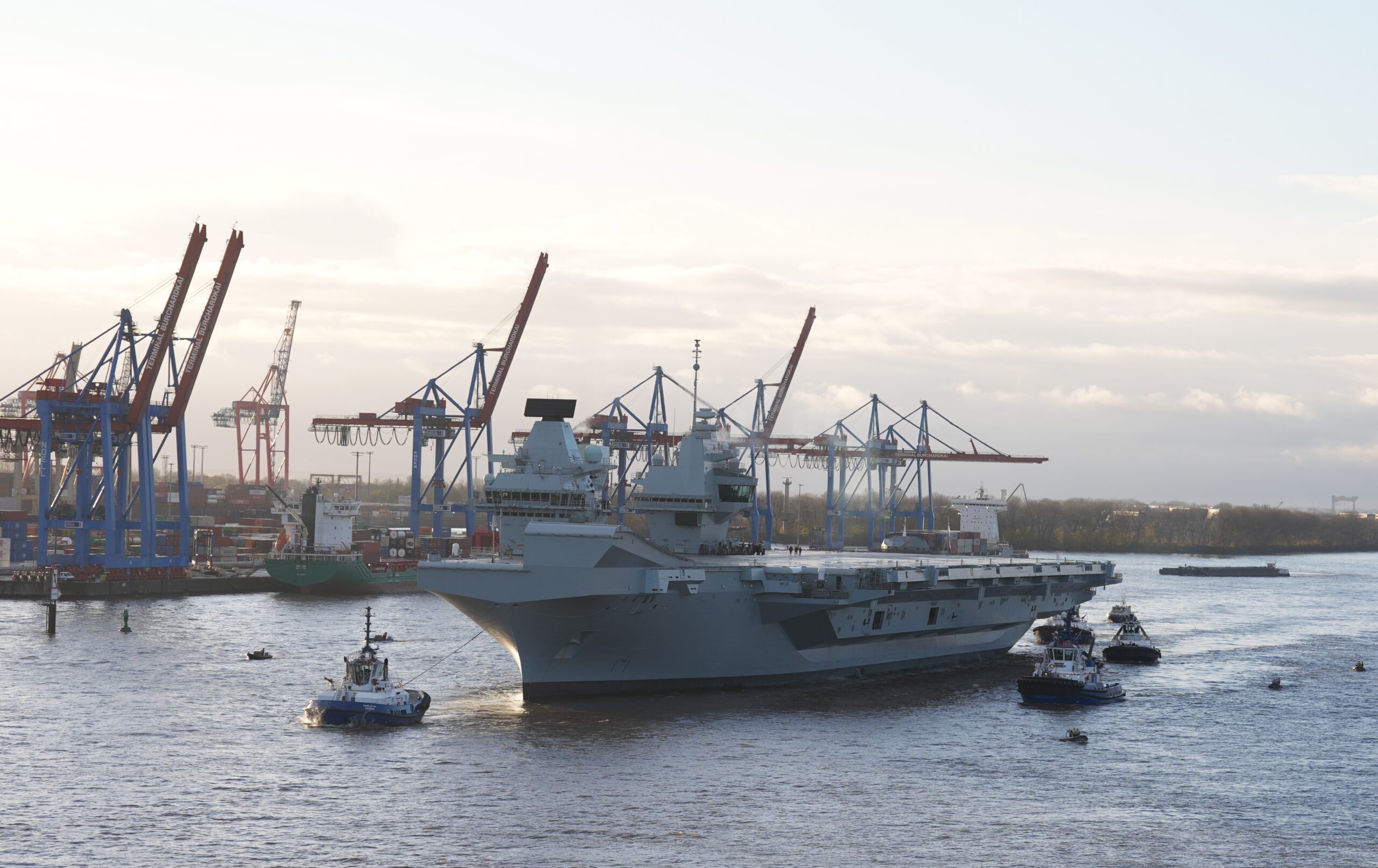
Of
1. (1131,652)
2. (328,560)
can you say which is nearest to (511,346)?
(328,560)

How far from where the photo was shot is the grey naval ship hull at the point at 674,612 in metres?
35.8

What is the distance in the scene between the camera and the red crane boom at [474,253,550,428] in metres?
107

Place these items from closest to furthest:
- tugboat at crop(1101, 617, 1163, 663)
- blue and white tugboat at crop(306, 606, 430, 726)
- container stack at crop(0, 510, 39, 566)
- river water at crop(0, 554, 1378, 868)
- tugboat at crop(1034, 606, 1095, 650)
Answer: river water at crop(0, 554, 1378, 868) < blue and white tugboat at crop(306, 606, 430, 726) < tugboat at crop(1034, 606, 1095, 650) < tugboat at crop(1101, 617, 1163, 663) < container stack at crop(0, 510, 39, 566)

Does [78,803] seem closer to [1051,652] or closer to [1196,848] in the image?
[1196,848]

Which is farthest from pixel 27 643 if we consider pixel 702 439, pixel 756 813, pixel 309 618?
pixel 756 813

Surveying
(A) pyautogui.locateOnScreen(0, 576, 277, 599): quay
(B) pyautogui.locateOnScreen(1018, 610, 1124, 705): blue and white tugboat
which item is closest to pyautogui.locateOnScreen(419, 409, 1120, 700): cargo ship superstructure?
(B) pyautogui.locateOnScreen(1018, 610, 1124, 705): blue and white tugboat

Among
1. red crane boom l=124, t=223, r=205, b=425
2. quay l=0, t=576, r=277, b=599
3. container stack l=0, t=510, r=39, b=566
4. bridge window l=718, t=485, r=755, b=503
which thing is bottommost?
quay l=0, t=576, r=277, b=599

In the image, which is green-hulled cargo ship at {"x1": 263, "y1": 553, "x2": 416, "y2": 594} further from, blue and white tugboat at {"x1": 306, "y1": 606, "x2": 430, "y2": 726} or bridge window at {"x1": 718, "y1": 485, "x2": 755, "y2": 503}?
blue and white tugboat at {"x1": 306, "y1": 606, "x2": 430, "y2": 726}

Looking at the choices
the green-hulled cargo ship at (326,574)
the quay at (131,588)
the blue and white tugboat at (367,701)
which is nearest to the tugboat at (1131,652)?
the blue and white tugboat at (367,701)

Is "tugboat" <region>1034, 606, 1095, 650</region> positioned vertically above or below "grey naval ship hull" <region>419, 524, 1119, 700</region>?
below

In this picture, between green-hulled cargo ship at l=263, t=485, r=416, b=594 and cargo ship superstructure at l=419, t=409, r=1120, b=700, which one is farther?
green-hulled cargo ship at l=263, t=485, r=416, b=594

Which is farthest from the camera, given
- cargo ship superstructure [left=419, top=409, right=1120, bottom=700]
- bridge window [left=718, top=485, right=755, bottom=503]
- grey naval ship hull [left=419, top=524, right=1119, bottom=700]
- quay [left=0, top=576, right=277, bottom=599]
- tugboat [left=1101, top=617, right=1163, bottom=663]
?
quay [left=0, top=576, right=277, bottom=599]

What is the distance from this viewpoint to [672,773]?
3069cm

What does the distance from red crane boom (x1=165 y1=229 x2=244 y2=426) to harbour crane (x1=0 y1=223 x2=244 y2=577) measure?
0.05 m
